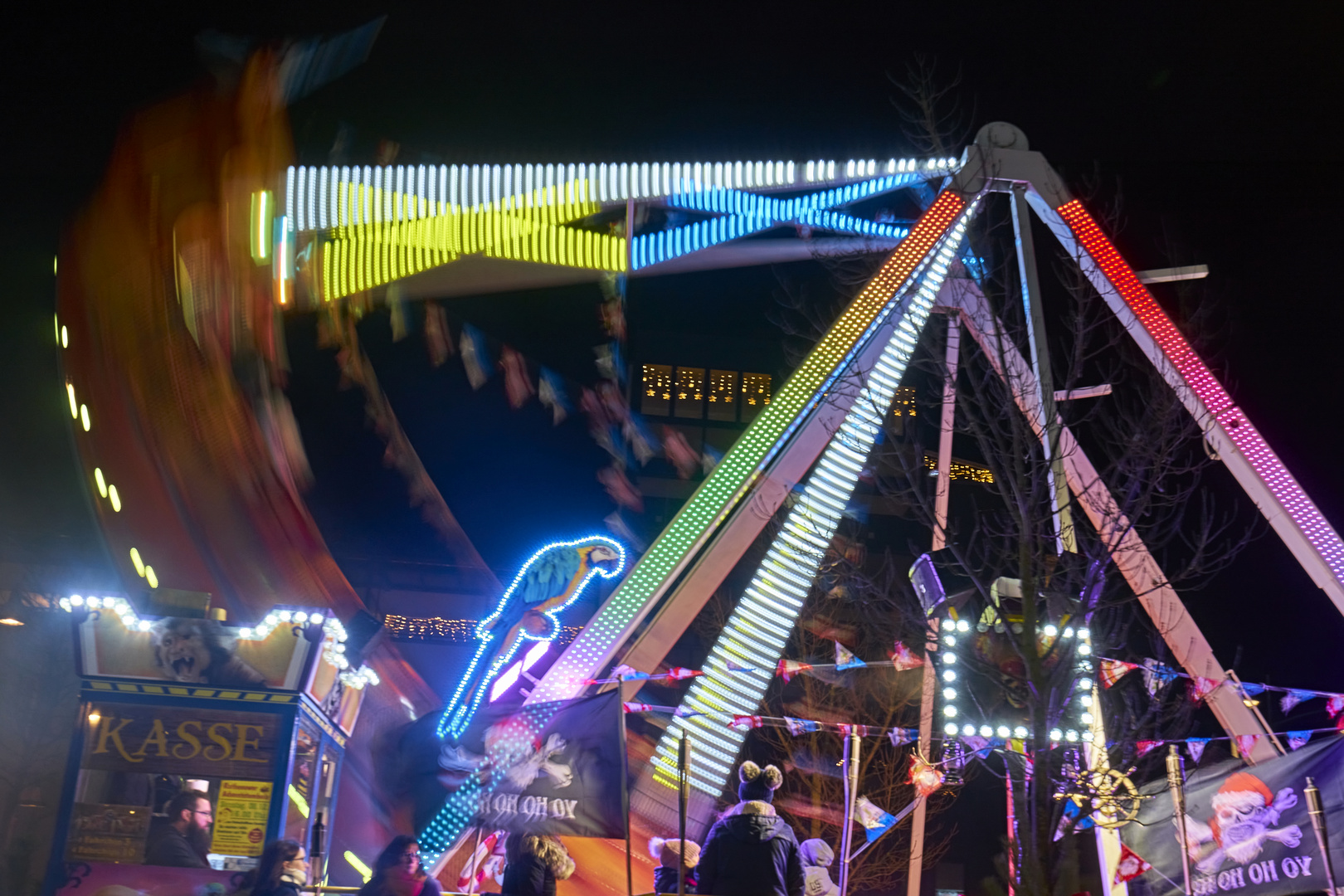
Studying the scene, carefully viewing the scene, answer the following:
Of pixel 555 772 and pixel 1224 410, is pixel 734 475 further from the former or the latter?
pixel 1224 410

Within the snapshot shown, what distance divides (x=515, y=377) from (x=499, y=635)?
19501 mm

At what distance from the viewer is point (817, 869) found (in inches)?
442

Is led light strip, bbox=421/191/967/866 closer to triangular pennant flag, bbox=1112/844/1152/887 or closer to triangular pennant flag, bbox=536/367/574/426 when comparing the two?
triangular pennant flag, bbox=1112/844/1152/887

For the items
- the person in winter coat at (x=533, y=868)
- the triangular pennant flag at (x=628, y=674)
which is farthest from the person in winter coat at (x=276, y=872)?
the triangular pennant flag at (x=628, y=674)

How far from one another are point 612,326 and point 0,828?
2160 cm

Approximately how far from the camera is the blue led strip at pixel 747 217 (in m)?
15.2

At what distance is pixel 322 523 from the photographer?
32188mm

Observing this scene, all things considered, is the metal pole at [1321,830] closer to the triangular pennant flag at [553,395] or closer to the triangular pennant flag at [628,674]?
the triangular pennant flag at [628,674]

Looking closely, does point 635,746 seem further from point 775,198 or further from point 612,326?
point 612,326

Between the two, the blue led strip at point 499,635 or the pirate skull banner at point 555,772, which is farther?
the blue led strip at point 499,635

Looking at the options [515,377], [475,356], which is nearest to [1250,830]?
[475,356]

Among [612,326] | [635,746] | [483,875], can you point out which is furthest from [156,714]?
[612,326]

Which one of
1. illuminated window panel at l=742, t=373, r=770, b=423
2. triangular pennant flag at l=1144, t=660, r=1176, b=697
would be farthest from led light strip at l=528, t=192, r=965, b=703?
illuminated window panel at l=742, t=373, r=770, b=423

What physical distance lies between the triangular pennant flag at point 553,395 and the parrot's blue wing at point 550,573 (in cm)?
1989
